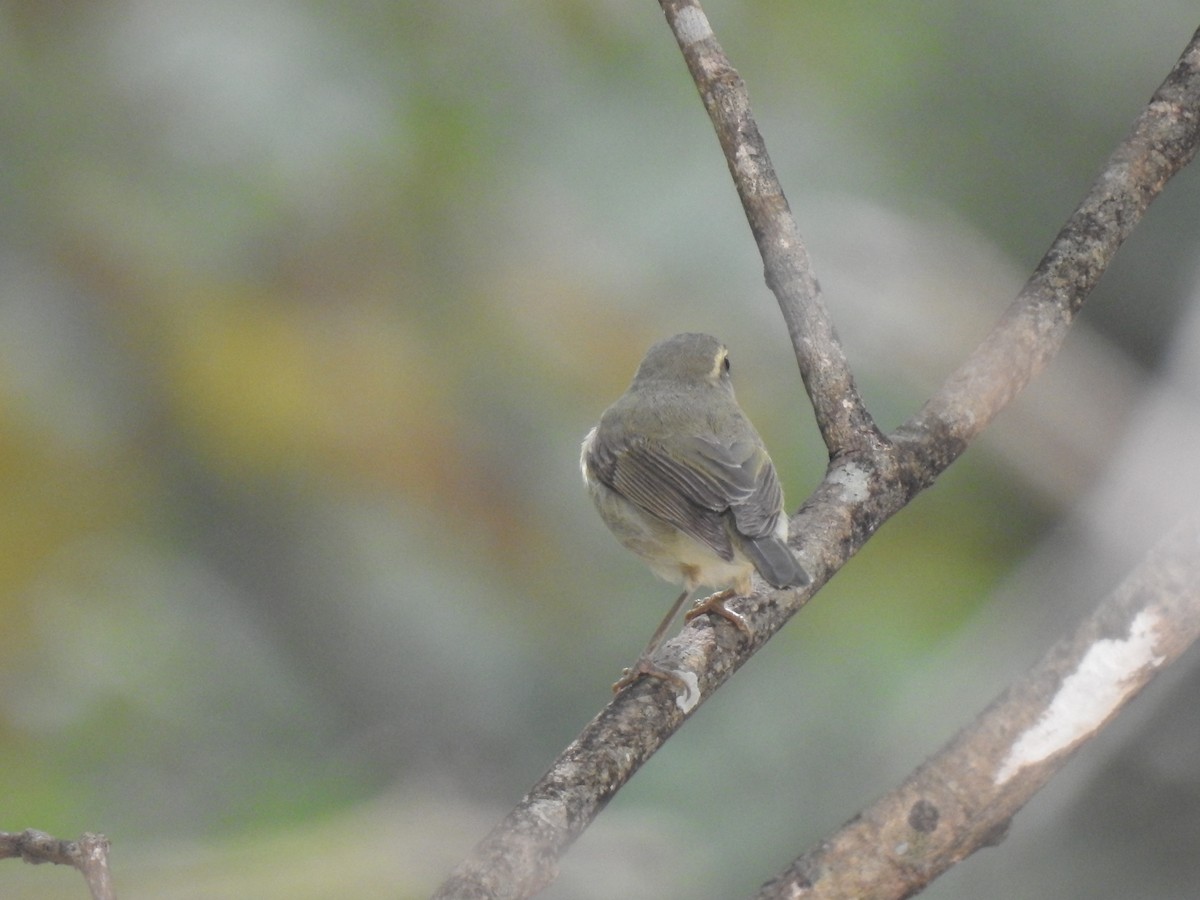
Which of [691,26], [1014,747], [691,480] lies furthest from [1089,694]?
[691,26]

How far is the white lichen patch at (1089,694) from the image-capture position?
1.53 meters

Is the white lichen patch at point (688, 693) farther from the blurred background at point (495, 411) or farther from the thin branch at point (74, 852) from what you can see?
the blurred background at point (495, 411)

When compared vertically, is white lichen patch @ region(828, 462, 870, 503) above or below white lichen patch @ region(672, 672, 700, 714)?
above

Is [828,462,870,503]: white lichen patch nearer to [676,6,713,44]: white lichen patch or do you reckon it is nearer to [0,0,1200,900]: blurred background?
[676,6,713,44]: white lichen patch

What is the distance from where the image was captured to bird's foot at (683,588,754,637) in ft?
6.10

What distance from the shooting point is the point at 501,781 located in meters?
3.22

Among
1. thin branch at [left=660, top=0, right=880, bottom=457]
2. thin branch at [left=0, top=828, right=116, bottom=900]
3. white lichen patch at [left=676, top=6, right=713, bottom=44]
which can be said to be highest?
white lichen patch at [left=676, top=6, right=713, bottom=44]

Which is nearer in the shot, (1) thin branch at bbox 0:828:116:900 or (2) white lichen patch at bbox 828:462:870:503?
(1) thin branch at bbox 0:828:116:900

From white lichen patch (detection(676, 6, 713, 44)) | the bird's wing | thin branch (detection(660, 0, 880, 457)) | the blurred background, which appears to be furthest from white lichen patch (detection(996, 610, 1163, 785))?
the blurred background

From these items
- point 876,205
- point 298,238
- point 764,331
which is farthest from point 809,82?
point 298,238

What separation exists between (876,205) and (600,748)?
2320mm

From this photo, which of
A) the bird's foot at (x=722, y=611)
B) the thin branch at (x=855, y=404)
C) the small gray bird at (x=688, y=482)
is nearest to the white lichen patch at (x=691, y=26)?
the thin branch at (x=855, y=404)

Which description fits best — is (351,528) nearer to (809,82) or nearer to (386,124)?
(386,124)

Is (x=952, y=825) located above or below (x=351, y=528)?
below
